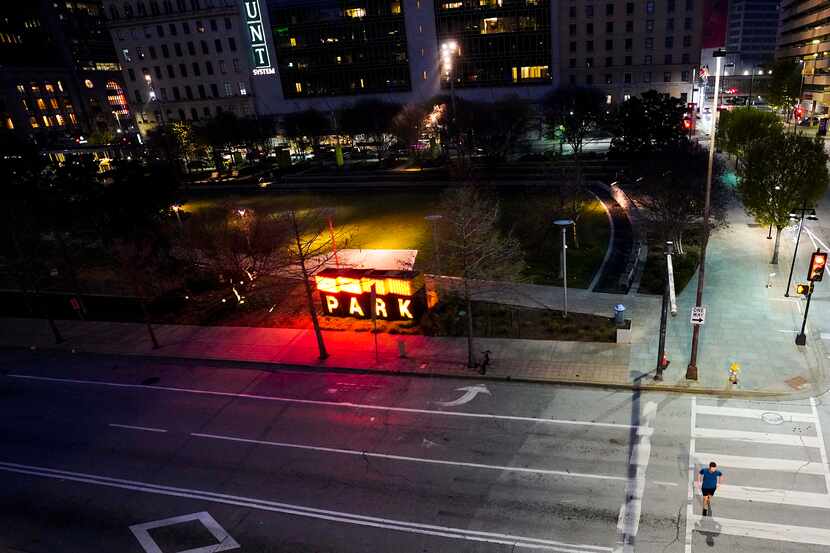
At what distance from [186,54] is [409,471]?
11171 cm

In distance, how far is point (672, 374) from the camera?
19.6 m

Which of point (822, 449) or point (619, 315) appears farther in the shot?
point (619, 315)

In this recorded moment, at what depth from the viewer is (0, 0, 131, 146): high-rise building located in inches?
4904

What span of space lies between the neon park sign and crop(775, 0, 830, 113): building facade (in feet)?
322

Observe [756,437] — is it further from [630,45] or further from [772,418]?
[630,45]

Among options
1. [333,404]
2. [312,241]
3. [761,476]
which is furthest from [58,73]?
[761,476]

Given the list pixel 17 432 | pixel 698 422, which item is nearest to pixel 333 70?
pixel 17 432

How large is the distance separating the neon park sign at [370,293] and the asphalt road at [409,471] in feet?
18.0

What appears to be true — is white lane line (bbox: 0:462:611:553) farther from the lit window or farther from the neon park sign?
the lit window

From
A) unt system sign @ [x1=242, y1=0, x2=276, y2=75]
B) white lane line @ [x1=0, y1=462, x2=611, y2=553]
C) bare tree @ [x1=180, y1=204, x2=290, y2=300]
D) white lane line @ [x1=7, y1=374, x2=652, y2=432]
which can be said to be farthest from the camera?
unt system sign @ [x1=242, y1=0, x2=276, y2=75]

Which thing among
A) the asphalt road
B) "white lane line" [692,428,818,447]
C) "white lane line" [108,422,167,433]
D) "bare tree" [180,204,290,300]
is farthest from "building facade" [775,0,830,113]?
"white lane line" [108,422,167,433]

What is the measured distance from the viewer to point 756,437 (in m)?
16.1

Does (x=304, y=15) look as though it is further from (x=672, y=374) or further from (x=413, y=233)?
(x=672, y=374)

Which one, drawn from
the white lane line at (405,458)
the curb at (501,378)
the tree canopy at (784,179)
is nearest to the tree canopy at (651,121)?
the tree canopy at (784,179)
